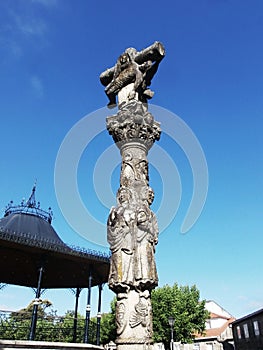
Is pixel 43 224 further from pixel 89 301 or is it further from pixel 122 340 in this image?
pixel 122 340

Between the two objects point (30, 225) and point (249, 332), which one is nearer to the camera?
point (30, 225)

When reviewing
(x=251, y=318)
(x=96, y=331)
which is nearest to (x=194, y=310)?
(x=251, y=318)

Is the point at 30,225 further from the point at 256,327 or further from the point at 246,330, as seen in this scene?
the point at 246,330

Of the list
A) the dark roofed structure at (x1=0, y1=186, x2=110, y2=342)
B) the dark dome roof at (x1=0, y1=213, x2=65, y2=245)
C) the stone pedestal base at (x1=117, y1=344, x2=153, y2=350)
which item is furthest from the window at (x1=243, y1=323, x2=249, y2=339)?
the stone pedestal base at (x1=117, y1=344, x2=153, y2=350)

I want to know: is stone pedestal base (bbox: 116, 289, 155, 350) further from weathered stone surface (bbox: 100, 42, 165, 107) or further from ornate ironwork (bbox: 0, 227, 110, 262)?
ornate ironwork (bbox: 0, 227, 110, 262)

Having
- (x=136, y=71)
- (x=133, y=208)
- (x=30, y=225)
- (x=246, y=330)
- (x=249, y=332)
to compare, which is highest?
(x=30, y=225)

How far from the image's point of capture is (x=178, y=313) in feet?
90.5

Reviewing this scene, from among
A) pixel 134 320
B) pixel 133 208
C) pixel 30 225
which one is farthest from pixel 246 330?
pixel 133 208

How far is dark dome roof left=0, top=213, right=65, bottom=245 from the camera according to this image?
17.8 meters

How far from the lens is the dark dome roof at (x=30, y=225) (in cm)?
1781

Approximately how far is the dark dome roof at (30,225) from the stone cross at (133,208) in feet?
42.6

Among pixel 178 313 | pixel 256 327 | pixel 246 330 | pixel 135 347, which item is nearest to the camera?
pixel 135 347

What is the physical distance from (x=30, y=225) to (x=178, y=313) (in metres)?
16.7

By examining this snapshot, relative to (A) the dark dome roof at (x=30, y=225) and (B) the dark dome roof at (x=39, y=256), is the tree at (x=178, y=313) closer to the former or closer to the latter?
(B) the dark dome roof at (x=39, y=256)
